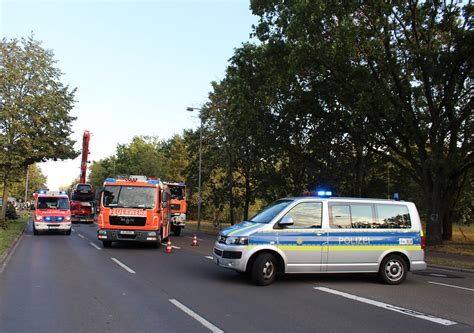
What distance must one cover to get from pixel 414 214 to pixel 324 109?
567 inches

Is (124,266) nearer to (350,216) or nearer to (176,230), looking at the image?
(350,216)

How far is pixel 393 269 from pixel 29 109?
23.6m

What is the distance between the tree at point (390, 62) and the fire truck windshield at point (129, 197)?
8531 millimetres

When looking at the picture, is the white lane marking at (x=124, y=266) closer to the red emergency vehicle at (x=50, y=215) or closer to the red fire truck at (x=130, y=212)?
the red fire truck at (x=130, y=212)

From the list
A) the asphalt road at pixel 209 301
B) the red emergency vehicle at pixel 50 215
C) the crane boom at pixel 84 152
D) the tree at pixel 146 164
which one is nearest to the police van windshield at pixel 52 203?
the red emergency vehicle at pixel 50 215

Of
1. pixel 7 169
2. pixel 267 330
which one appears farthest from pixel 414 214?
pixel 7 169

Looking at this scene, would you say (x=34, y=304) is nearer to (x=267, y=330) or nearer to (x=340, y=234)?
(x=267, y=330)

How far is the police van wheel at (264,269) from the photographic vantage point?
400 inches

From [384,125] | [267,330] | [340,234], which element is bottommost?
[267,330]

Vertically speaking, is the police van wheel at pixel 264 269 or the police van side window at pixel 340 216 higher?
the police van side window at pixel 340 216

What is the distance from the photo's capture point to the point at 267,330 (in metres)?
6.57

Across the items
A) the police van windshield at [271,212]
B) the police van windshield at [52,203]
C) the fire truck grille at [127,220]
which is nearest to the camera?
the police van windshield at [271,212]

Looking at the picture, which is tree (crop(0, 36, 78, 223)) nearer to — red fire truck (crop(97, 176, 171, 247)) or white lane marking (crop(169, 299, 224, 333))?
red fire truck (crop(97, 176, 171, 247))

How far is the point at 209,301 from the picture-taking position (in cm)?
844
